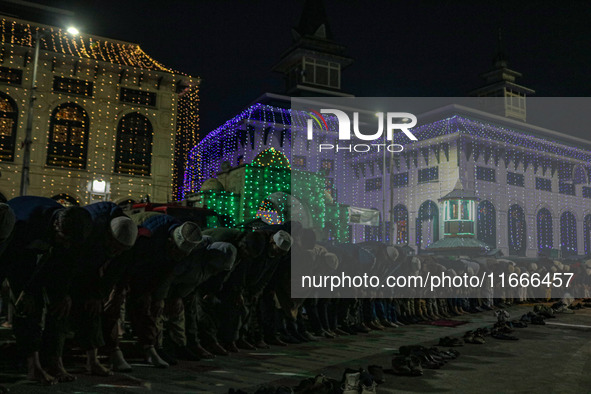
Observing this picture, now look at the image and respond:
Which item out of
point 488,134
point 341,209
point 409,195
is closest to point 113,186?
point 341,209

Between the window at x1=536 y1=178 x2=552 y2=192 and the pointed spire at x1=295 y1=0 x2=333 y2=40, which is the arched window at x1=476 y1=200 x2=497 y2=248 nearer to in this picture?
the window at x1=536 y1=178 x2=552 y2=192

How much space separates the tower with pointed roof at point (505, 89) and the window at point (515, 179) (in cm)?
895

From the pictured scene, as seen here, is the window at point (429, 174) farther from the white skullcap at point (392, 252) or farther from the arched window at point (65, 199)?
the white skullcap at point (392, 252)

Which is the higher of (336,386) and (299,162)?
(299,162)

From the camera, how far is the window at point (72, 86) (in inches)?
1213

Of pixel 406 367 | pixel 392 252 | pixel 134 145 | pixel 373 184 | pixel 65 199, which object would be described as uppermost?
pixel 373 184

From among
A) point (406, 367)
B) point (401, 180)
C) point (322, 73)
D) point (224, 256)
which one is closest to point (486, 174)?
point (401, 180)

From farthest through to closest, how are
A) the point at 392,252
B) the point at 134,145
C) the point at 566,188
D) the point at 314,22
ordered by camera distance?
the point at 314,22, the point at 566,188, the point at 134,145, the point at 392,252

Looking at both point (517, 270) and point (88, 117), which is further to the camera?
point (88, 117)

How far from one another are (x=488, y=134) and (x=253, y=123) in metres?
21.9

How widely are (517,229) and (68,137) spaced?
1629 inches

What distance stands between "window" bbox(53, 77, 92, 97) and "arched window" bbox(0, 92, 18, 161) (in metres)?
2.51

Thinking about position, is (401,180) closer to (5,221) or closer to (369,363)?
(369,363)

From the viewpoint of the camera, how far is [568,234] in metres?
57.8
